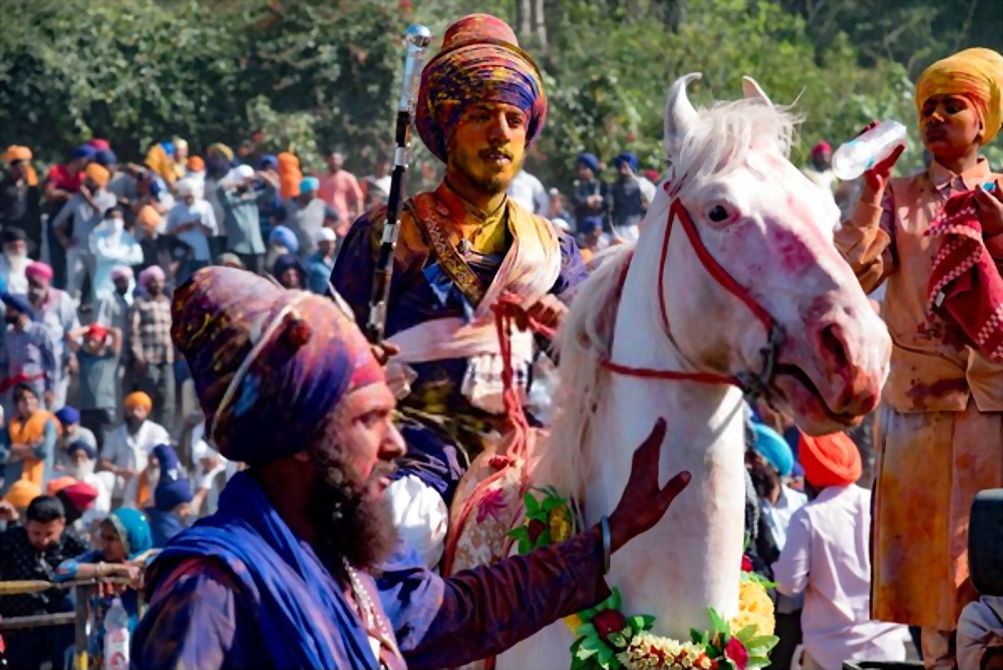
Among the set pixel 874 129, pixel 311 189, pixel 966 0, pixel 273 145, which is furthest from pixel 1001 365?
pixel 966 0

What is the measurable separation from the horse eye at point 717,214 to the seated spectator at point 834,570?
5.17 m

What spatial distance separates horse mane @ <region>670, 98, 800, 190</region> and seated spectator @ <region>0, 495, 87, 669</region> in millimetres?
8115

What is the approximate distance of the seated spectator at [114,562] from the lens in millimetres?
11703

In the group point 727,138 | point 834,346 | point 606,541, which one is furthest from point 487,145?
point 606,541

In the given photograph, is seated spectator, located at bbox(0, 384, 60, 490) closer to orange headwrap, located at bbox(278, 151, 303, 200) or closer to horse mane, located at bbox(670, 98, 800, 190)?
orange headwrap, located at bbox(278, 151, 303, 200)

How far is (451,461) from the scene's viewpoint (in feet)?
22.6

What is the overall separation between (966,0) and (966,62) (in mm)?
31807

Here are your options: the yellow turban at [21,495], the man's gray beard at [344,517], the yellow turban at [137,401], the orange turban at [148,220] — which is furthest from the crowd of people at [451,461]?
the orange turban at [148,220]

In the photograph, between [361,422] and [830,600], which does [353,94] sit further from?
[361,422]

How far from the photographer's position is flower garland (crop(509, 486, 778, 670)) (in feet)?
18.9

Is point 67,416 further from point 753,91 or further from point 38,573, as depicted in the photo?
point 753,91

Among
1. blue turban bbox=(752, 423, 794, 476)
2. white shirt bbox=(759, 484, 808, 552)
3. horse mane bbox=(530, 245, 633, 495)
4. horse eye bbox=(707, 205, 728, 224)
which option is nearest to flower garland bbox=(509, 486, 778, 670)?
horse mane bbox=(530, 245, 633, 495)

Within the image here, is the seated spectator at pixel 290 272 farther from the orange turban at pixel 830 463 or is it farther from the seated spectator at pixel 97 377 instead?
the orange turban at pixel 830 463

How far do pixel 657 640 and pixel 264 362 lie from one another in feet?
7.45
